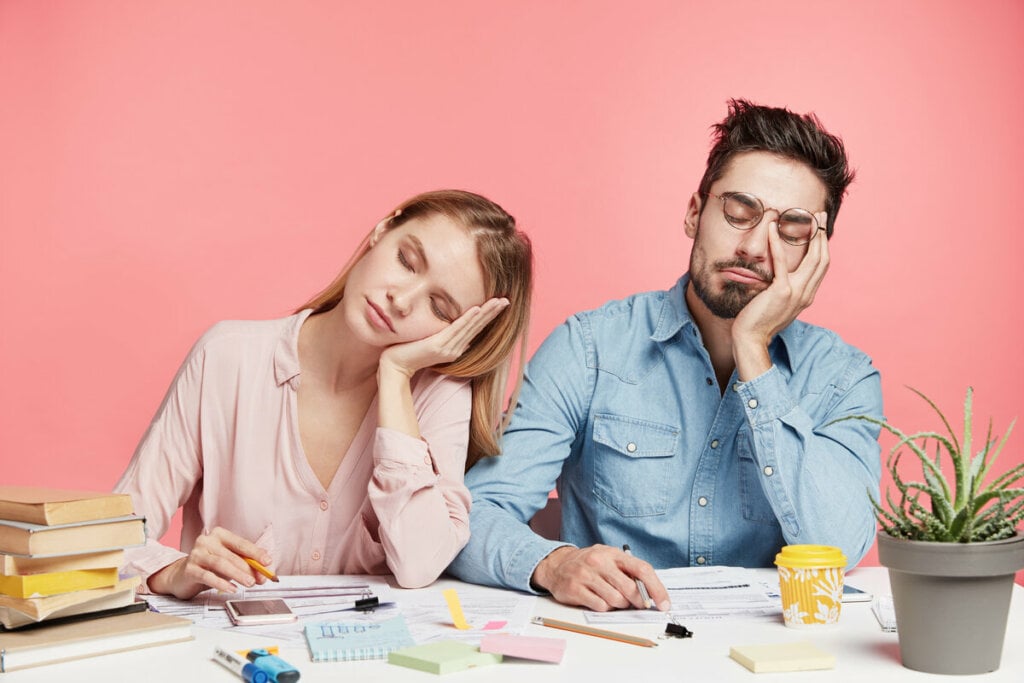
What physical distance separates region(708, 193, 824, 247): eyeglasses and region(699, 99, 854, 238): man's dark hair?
2.9 inches

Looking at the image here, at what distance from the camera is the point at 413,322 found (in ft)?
6.66

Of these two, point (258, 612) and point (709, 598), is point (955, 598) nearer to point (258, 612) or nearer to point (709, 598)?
point (709, 598)

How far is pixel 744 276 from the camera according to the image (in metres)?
2.26

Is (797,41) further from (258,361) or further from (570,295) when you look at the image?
(258,361)

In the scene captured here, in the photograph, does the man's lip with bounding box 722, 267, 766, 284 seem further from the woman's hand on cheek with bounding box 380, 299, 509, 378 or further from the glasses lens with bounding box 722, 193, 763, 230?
the woman's hand on cheek with bounding box 380, 299, 509, 378

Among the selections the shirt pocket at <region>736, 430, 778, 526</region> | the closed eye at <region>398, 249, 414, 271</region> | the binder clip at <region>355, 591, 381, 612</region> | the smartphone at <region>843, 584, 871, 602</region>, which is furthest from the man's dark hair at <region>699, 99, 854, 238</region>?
the binder clip at <region>355, 591, 381, 612</region>

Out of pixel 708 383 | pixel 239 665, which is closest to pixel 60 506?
pixel 239 665

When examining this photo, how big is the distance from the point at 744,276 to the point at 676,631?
3.13ft

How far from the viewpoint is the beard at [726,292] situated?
89.2 inches

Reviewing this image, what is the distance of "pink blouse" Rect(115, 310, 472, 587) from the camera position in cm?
205

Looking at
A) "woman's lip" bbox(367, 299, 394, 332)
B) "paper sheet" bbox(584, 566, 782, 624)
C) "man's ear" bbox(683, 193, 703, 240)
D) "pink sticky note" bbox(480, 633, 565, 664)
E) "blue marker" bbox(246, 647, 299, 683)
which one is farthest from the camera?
"man's ear" bbox(683, 193, 703, 240)

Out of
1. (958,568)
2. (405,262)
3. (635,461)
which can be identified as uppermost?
(405,262)

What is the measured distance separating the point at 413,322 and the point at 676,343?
64 centimetres

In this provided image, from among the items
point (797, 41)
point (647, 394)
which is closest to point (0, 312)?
point (647, 394)
